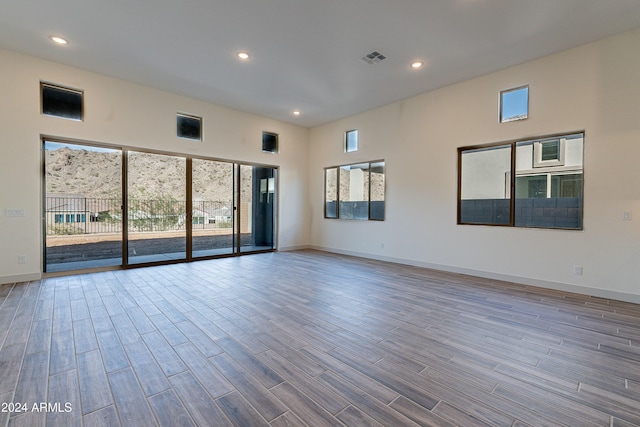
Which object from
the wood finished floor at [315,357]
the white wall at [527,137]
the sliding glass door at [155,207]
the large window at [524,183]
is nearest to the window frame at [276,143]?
the sliding glass door at [155,207]

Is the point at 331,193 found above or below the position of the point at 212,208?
above

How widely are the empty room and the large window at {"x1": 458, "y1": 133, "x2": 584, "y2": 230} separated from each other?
3cm

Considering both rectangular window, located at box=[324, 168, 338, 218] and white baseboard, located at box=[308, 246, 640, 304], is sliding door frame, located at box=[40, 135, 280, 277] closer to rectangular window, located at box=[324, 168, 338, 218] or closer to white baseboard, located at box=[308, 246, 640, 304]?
rectangular window, located at box=[324, 168, 338, 218]

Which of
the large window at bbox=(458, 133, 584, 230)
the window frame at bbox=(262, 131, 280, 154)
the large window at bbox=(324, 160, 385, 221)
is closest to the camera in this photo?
the large window at bbox=(458, 133, 584, 230)

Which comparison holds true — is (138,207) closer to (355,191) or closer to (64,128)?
(64,128)

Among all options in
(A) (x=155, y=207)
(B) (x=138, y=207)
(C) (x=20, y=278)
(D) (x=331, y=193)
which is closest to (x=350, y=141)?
(D) (x=331, y=193)

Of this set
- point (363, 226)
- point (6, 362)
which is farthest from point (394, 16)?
point (6, 362)

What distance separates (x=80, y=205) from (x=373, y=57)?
5.77m

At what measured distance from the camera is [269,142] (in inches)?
295

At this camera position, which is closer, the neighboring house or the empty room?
the empty room

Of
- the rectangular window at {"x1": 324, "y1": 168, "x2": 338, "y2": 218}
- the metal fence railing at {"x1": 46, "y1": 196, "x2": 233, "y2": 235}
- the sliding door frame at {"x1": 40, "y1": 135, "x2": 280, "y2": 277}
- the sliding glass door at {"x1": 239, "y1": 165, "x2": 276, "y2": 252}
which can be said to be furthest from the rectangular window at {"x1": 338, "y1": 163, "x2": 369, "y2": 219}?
the metal fence railing at {"x1": 46, "y1": 196, "x2": 233, "y2": 235}

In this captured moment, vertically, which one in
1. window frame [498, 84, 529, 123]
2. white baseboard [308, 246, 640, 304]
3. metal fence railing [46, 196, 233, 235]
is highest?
window frame [498, 84, 529, 123]

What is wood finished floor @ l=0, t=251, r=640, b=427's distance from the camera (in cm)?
162

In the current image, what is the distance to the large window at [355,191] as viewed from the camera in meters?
6.57
